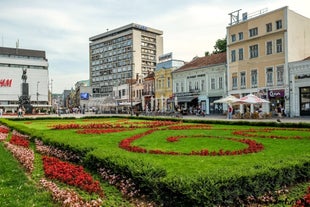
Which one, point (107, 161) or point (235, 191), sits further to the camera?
point (107, 161)

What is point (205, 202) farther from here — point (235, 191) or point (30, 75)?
point (30, 75)

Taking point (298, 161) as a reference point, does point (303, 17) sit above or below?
above

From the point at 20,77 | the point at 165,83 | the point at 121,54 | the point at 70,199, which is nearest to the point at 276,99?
the point at 165,83

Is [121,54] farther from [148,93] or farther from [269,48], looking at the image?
[269,48]

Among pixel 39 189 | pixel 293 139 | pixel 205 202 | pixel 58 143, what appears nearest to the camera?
pixel 205 202

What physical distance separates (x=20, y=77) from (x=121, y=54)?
122ft

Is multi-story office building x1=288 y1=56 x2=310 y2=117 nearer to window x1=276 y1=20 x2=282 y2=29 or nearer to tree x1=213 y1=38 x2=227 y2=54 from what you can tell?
window x1=276 y1=20 x2=282 y2=29

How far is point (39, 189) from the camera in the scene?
664cm

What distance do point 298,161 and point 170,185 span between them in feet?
11.1

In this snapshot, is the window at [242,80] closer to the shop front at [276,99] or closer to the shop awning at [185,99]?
the shop front at [276,99]

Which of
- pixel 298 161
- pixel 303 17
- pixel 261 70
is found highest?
pixel 303 17

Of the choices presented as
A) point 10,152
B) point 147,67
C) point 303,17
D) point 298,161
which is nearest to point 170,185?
point 298,161

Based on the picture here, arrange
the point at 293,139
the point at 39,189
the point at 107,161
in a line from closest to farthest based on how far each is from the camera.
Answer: the point at 39,189 < the point at 107,161 < the point at 293,139

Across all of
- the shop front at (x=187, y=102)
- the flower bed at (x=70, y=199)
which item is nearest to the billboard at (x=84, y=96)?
the shop front at (x=187, y=102)
